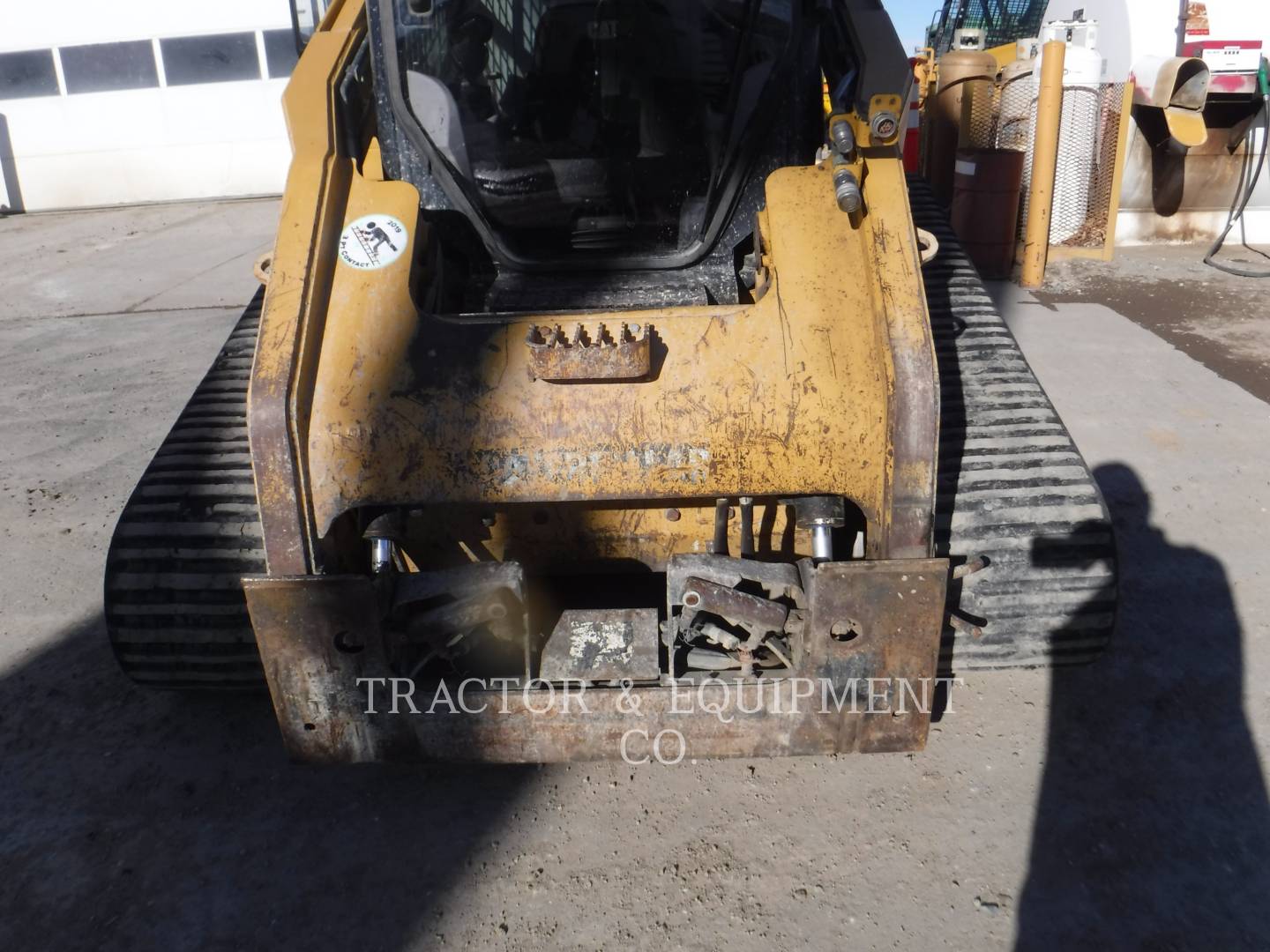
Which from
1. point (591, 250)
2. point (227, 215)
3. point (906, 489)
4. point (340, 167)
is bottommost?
point (227, 215)

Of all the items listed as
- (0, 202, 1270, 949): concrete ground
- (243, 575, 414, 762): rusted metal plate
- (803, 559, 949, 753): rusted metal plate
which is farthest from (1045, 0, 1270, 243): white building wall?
(243, 575, 414, 762): rusted metal plate

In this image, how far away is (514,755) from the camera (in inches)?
88.5

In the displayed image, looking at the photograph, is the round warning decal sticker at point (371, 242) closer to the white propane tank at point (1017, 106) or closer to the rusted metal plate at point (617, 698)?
the rusted metal plate at point (617, 698)

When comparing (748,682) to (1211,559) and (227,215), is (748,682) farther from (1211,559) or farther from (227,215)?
(227,215)

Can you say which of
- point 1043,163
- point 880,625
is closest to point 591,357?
point 880,625

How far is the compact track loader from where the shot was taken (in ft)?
7.16

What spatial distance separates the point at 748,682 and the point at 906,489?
541 mm

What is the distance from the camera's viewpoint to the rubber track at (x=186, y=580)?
2520 mm

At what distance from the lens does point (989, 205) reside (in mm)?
6996

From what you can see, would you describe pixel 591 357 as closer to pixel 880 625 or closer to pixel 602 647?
pixel 602 647

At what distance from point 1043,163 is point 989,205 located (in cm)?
45

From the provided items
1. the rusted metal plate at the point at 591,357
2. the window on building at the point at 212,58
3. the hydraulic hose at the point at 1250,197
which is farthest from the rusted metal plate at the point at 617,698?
the window on building at the point at 212,58

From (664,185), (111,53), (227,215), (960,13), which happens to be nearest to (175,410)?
(664,185)

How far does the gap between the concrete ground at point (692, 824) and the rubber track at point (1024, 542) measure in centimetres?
23
